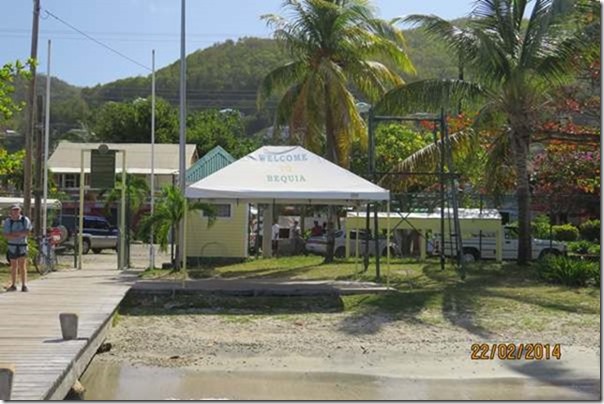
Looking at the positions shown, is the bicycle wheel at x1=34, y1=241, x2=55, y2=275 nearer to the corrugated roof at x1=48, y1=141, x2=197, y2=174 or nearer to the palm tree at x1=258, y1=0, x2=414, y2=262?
the palm tree at x1=258, y1=0, x2=414, y2=262

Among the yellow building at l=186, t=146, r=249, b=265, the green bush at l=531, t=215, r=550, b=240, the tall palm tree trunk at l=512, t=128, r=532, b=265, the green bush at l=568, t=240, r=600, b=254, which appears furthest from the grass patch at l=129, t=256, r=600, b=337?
the green bush at l=531, t=215, r=550, b=240

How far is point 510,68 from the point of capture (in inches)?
735

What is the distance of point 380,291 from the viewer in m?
15.9

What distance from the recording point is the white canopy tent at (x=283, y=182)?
1574cm

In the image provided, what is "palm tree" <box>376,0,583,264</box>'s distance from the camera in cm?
1830

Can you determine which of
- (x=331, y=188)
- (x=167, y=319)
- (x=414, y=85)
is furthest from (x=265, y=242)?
(x=167, y=319)

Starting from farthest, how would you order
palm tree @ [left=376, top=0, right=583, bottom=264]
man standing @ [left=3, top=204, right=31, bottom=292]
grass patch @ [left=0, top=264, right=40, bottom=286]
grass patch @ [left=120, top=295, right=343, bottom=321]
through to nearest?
palm tree @ [left=376, top=0, right=583, bottom=264]
grass patch @ [left=0, top=264, right=40, bottom=286]
grass patch @ [left=120, top=295, right=343, bottom=321]
man standing @ [left=3, top=204, right=31, bottom=292]

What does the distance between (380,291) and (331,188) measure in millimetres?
2438

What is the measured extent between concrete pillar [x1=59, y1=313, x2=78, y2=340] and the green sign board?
493 inches

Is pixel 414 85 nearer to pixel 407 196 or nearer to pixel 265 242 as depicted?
pixel 407 196

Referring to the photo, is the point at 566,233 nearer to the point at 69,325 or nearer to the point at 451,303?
the point at 451,303

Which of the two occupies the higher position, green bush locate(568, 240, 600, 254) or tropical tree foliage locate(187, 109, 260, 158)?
tropical tree foliage locate(187, 109, 260, 158)

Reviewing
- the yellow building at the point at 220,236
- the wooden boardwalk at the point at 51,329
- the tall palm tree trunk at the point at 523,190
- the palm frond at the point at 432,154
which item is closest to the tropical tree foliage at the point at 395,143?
the yellow building at the point at 220,236
